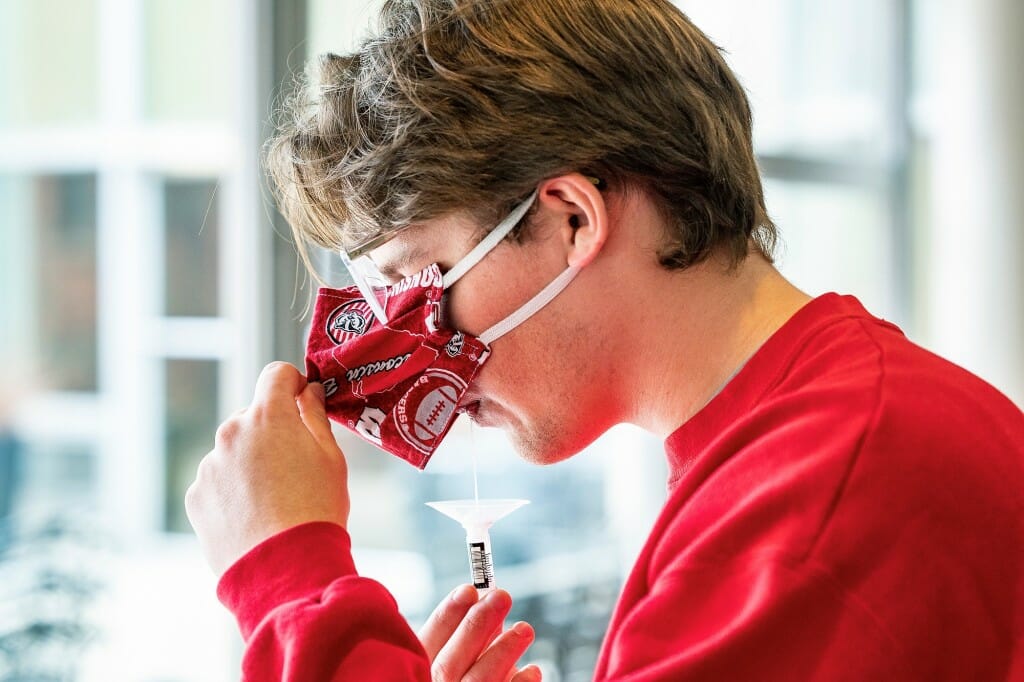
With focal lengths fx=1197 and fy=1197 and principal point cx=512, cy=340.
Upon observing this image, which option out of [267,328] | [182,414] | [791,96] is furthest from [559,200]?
[791,96]

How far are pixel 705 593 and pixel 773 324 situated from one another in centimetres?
30

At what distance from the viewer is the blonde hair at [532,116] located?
1103 mm

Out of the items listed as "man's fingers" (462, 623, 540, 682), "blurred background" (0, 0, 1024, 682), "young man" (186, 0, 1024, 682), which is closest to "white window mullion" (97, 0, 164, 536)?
"blurred background" (0, 0, 1024, 682)

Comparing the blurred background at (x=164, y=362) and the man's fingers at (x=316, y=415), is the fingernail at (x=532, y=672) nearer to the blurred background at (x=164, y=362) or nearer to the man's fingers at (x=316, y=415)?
the man's fingers at (x=316, y=415)

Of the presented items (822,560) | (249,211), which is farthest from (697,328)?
(249,211)

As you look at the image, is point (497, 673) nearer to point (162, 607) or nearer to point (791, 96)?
point (162, 607)

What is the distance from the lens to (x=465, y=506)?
1216 mm

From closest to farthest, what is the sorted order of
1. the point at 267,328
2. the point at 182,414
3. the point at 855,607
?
the point at 855,607 → the point at 267,328 → the point at 182,414

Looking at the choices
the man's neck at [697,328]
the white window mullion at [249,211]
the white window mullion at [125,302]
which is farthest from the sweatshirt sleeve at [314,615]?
the white window mullion at [125,302]

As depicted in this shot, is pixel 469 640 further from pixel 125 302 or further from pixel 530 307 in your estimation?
pixel 125 302

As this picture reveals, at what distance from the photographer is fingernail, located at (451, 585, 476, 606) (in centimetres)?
126

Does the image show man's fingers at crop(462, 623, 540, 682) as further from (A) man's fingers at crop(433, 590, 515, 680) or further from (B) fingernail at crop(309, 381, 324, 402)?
(B) fingernail at crop(309, 381, 324, 402)

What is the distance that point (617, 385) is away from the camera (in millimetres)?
1177

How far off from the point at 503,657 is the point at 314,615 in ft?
1.02
